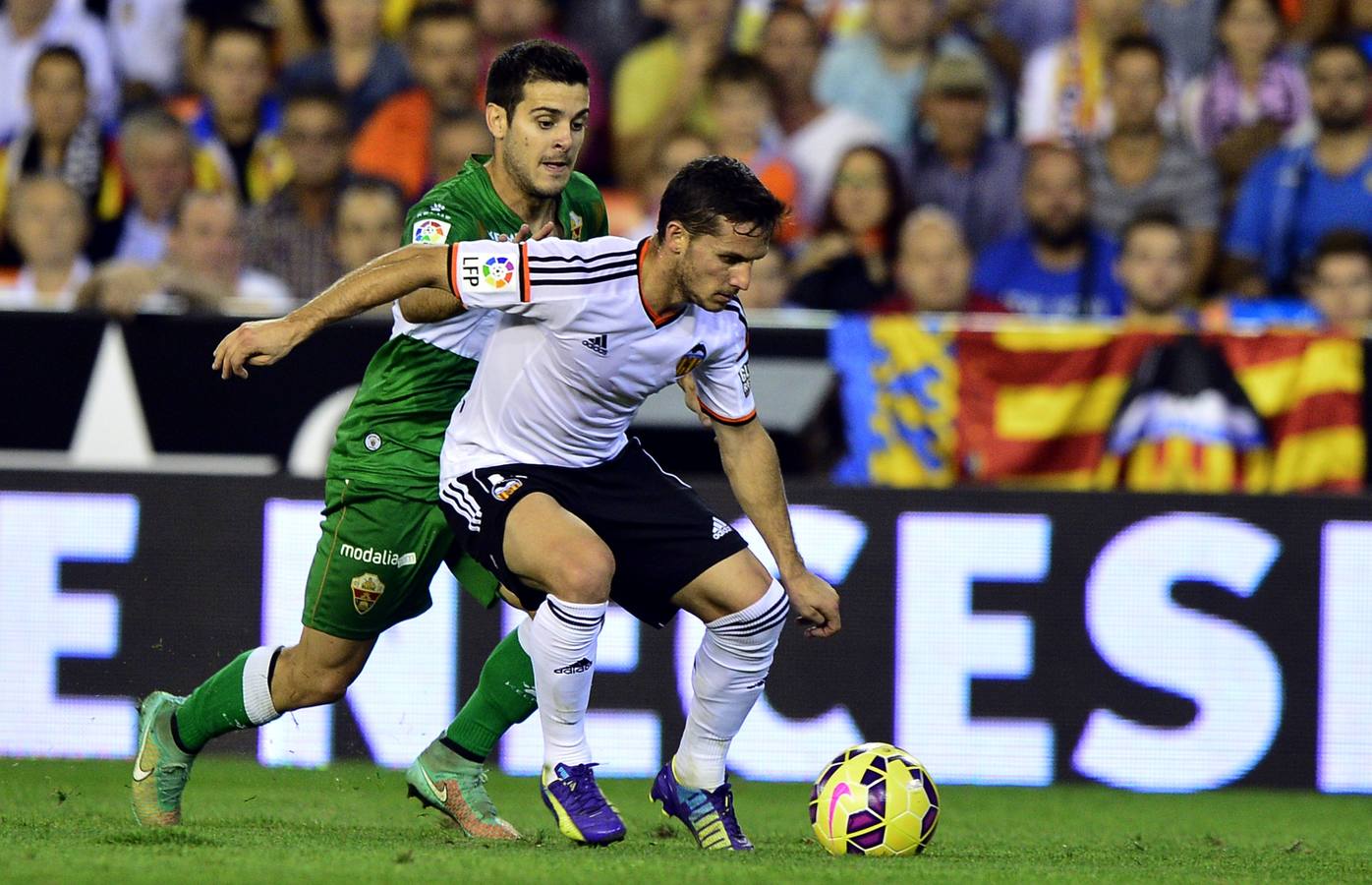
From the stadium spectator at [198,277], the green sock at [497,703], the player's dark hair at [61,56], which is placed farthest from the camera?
the player's dark hair at [61,56]

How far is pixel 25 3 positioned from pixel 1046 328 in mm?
6627

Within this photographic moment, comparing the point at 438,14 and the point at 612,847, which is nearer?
the point at 612,847

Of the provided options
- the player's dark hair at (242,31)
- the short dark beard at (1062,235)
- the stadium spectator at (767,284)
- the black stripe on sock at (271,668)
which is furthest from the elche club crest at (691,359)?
the player's dark hair at (242,31)

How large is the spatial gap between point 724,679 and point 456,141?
5622 mm

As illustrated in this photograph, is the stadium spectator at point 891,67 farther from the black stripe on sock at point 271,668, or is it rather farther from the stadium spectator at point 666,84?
the black stripe on sock at point 271,668

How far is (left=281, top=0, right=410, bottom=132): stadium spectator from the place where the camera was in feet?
36.8

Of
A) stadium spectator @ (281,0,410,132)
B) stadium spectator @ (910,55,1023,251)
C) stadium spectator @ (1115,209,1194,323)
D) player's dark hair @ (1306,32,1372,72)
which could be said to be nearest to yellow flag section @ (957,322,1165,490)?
stadium spectator @ (1115,209,1194,323)

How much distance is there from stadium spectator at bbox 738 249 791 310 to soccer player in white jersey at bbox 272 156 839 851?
3905mm

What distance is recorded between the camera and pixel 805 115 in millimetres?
10977

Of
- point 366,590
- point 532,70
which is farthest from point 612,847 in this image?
point 532,70

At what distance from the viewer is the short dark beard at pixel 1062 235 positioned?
10.1 m

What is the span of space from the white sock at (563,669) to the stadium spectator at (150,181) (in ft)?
19.9

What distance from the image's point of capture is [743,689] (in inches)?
222

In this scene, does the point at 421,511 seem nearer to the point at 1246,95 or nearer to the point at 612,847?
the point at 612,847
